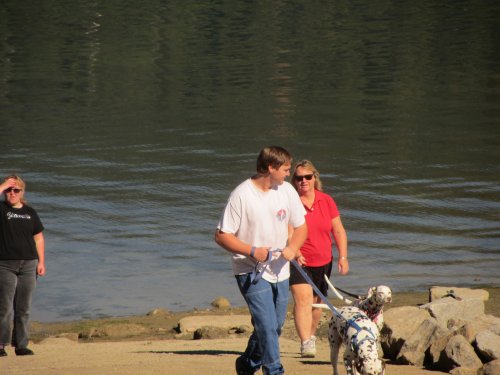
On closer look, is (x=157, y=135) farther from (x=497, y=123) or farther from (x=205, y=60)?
(x=205, y=60)

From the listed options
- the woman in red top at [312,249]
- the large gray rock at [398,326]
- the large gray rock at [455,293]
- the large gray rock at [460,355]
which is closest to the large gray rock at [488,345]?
the large gray rock at [460,355]

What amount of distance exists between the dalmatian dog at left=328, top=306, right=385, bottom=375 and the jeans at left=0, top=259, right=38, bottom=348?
3313mm

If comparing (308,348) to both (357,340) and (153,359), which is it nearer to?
(153,359)

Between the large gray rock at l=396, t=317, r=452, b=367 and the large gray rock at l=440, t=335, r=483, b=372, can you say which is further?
the large gray rock at l=396, t=317, r=452, b=367

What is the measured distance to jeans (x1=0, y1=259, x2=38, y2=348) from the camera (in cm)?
1024

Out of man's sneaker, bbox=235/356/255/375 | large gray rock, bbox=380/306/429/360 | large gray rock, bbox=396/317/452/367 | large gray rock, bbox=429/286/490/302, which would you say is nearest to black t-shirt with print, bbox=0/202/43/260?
man's sneaker, bbox=235/356/255/375

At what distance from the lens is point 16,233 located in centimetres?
1027

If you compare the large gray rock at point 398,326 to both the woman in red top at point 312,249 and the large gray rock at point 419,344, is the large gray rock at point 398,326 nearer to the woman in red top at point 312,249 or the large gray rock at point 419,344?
the large gray rock at point 419,344

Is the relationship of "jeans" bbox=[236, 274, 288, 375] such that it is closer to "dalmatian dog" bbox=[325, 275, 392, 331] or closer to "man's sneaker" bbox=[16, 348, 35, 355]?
"dalmatian dog" bbox=[325, 275, 392, 331]

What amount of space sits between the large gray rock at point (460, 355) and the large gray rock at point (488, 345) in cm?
8

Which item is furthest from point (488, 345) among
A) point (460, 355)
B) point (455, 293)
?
point (455, 293)

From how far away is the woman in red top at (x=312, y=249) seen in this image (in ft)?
31.4

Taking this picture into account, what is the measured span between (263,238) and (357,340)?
36.9 inches

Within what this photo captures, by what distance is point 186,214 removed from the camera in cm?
1758
